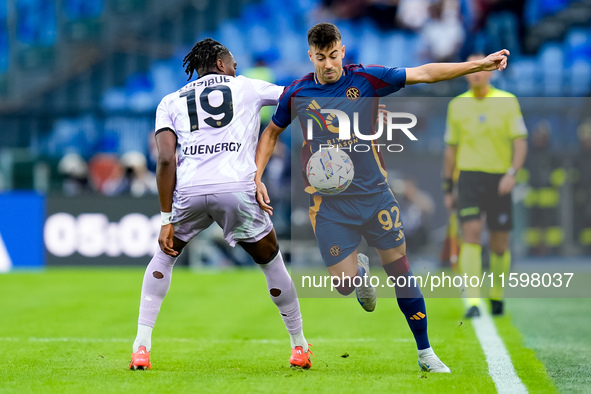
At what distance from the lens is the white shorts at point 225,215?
518 cm

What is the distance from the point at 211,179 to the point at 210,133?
28cm

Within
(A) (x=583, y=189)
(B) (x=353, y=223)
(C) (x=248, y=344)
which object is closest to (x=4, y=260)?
(C) (x=248, y=344)

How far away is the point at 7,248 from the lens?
13461 mm

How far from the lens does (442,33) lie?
1639 cm

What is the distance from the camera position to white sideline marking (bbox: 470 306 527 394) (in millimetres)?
4727

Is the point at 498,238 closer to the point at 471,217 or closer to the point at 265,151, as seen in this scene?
the point at 471,217

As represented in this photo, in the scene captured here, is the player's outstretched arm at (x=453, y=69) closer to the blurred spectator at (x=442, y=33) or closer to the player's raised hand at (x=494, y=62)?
the player's raised hand at (x=494, y=62)

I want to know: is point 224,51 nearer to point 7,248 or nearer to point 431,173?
point 431,173

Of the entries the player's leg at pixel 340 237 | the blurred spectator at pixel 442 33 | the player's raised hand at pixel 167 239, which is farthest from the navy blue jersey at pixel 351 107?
the blurred spectator at pixel 442 33

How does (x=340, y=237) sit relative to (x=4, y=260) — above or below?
above

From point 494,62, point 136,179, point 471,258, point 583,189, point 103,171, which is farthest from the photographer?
point 103,171

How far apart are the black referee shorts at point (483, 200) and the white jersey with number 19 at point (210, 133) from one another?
125 inches

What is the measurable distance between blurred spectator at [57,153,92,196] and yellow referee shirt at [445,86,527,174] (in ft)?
25.3

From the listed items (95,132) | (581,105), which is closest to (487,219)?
(581,105)
